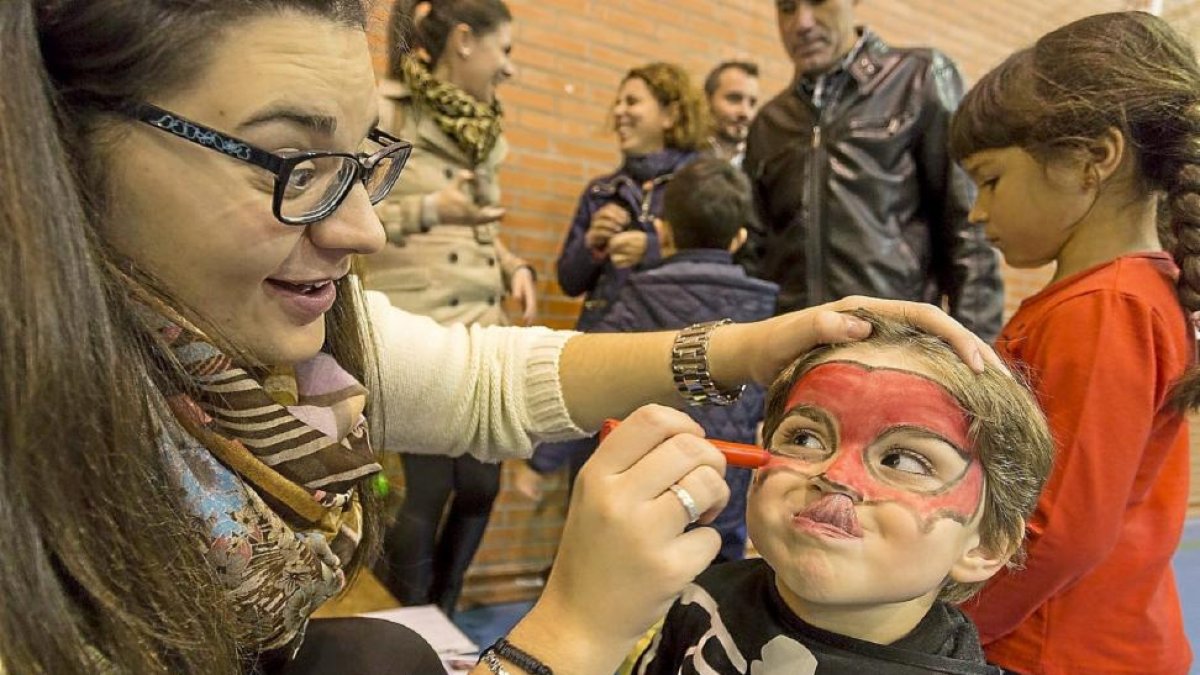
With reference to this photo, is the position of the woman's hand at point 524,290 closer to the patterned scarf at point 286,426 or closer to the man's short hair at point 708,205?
the man's short hair at point 708,205

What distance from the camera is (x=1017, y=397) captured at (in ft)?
3.09

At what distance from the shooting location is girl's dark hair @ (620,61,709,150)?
2760 mm

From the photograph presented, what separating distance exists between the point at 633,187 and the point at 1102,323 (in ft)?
5.73

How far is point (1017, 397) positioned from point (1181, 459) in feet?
1.68

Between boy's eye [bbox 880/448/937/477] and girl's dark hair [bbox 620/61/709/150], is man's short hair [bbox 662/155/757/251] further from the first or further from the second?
boy's eye [bbox 880/448/937/477]

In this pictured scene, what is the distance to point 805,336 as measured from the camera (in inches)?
39.5

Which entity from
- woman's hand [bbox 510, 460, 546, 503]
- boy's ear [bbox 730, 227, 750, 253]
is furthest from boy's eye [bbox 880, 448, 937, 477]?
woman's hand [bbox 510, 460, 546, 503]

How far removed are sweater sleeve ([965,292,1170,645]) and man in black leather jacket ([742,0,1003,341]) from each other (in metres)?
0.96

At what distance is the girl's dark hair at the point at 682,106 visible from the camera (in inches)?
109

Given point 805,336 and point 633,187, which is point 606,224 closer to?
point 633,187

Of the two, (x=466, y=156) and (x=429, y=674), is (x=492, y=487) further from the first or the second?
(x=429, y=674)

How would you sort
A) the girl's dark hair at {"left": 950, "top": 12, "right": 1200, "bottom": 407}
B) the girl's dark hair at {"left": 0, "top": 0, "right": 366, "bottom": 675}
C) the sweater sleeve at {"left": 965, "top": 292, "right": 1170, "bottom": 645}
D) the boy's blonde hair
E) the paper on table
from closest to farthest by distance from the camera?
the girl's dark hair at {"left": 0, "top": 0, "right": 366, "bottom": 675} < the boy's blonde hair < the sweater sleeve at {"left": 965, "top": 292, "right": 1170, "bottom": 645} < the girl's dark hair at {"left": 950, "top": 12, "right": 1200, "bottom": 407} < the paper on table

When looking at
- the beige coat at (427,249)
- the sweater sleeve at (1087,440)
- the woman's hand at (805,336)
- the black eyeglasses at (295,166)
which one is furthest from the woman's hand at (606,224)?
the black eyeglasses at (295,166)

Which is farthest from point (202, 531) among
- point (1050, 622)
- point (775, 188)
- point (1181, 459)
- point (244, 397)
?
point (775, 188)
